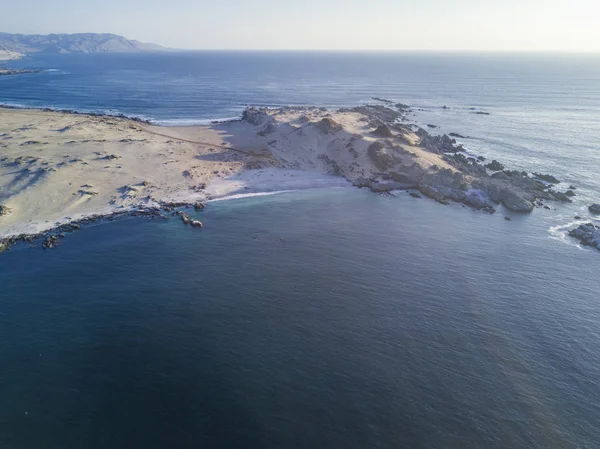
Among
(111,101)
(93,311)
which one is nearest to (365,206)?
(93,311)

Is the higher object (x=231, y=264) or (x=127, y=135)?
(x=127, y=135)

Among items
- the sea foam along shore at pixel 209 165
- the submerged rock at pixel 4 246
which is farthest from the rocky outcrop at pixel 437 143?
the submerged rock at pixel 4 246

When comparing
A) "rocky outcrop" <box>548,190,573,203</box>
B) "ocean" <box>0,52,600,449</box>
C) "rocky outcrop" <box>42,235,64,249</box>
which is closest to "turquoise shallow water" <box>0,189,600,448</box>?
"ocean" <box>0,52,600,449</box>

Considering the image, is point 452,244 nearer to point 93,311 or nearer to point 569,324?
point 569,324

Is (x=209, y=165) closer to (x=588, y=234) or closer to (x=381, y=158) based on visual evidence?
(x=381, y=158)

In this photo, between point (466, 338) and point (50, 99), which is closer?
point (466, 338)

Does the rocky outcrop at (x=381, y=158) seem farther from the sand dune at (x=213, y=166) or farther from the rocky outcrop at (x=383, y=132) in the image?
the rocky outcrop at (x=383, y=132)
